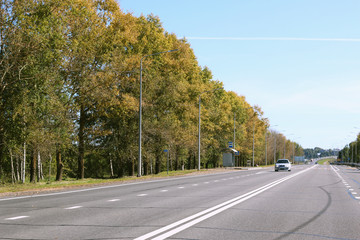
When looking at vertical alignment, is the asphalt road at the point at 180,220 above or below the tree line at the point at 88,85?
below

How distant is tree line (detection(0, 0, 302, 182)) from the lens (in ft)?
72.1

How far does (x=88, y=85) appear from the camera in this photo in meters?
29.7

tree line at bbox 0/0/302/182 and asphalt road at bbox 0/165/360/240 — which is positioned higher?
tree line at bbox 0/0/302/182

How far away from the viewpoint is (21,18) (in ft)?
70.3

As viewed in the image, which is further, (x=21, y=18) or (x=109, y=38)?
(x=109, y=38)

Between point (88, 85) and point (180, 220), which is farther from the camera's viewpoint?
point (88, 85)

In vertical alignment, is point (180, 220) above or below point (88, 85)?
below

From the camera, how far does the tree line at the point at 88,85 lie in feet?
72.1

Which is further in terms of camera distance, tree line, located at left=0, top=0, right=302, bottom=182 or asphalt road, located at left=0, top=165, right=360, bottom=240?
tree line, located at left=0, top=0, right=302, bottom=182

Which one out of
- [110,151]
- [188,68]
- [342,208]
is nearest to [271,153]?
[188,68]

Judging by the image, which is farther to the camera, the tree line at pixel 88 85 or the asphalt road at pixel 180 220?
the tree line at pixel 88 85

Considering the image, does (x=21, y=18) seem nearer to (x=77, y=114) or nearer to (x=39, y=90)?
(x=39, y=90)

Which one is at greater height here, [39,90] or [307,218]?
[39,90]

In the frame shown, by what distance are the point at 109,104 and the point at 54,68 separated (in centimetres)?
779
